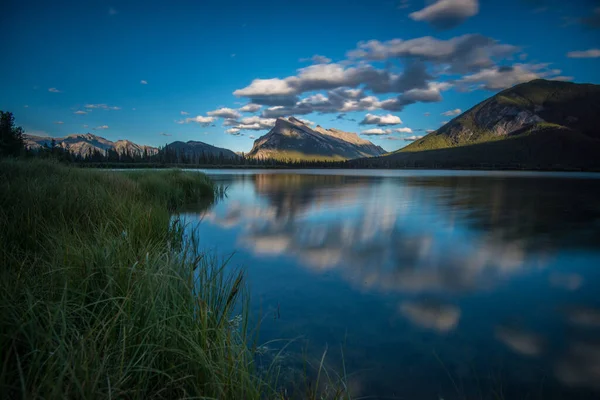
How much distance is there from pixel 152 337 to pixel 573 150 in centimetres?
27244

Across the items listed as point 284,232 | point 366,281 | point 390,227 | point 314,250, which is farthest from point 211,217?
point 366,281

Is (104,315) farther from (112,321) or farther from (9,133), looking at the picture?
(9,133)

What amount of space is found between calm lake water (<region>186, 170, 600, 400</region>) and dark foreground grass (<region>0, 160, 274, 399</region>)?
1.74 metres

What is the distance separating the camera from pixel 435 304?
6.89 metres

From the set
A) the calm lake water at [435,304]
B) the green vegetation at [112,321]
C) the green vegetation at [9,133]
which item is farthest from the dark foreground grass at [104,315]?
the green vegetation at [9,133]

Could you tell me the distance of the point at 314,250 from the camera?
11383mm

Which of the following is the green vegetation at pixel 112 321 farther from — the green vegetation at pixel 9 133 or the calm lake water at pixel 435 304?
the green vegetation at pixel 9 133

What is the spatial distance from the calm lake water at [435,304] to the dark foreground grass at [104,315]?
174 centimetres

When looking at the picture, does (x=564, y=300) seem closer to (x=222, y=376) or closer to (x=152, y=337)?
(x=222, y=376)

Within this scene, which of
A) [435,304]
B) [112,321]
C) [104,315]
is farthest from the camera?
[435,304]

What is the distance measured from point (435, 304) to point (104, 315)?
6603mm

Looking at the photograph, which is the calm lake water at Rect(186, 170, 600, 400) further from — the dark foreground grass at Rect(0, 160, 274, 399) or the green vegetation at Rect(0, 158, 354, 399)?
the dark foreground grass at Rect(0, 160, 274, 399)

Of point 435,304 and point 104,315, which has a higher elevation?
point 104,315

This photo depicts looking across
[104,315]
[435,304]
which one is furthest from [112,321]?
[435,304]
